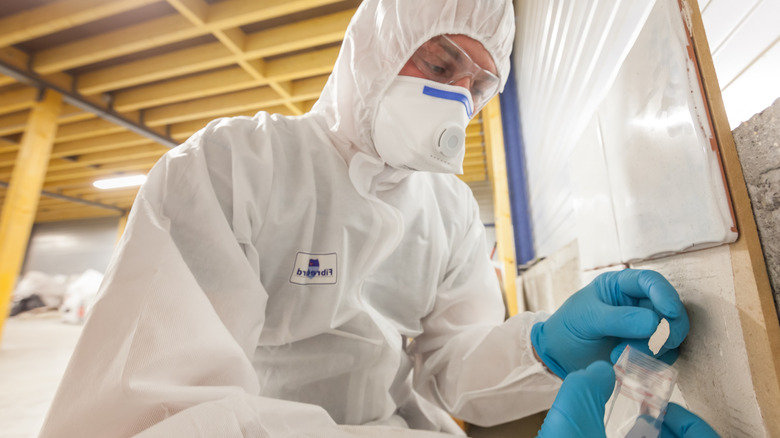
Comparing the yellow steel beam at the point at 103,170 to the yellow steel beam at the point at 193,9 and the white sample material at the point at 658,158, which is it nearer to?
the yellow steel beam at the point at 193,9

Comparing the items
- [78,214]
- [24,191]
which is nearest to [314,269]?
[24,191]

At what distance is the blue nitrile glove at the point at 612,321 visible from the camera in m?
0.56

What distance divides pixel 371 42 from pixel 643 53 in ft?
2.16

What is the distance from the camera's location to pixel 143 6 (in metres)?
3.05

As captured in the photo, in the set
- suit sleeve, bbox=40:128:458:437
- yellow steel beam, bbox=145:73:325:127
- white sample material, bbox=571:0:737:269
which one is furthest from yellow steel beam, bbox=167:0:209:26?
white sample material, bbox=571:0:737:269

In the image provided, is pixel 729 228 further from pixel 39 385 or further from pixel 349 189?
pixel 39 385

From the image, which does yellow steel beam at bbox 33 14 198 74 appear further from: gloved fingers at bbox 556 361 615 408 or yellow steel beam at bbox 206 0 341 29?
gloved fingers at bbox 556 361 615 408

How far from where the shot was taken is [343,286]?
0.99 m

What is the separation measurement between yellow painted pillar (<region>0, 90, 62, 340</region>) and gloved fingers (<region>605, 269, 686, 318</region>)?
4986 mm

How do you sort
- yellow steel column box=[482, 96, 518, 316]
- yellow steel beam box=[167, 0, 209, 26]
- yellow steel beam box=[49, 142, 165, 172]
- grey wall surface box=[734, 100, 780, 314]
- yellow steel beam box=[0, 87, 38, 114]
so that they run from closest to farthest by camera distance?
grey wall surface box=[734, 100, 780, 314] → yellow steel beam box=[167, 0, 209, 26] → yellow steel column box=[482, 96, 518, 316] → yellow steel beam box=[0, 87, 38, 114] → yellow steel beam box=[49, 142, 165, 172]

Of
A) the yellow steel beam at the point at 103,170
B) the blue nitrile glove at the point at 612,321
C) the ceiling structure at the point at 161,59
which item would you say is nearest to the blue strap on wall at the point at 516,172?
the ceiling structure at the point at 161,59

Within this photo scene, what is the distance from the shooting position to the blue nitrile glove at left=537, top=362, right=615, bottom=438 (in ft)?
1.69

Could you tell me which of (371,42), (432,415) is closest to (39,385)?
(432,415)

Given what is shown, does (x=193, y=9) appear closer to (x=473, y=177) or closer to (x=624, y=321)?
(x=624, y=321)
